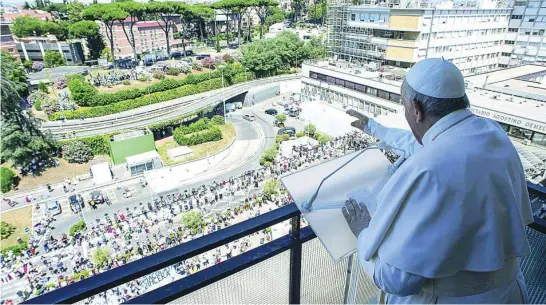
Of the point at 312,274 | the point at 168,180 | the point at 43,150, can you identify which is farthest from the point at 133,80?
the point at 312,274

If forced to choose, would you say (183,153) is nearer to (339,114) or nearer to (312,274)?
(339,114)

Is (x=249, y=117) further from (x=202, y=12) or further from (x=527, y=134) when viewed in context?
(x=202, y=12)

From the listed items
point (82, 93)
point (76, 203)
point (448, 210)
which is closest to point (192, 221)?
point (76, 203)

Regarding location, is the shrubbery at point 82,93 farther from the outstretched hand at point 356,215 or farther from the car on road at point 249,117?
the outstretched hand at point 356,215

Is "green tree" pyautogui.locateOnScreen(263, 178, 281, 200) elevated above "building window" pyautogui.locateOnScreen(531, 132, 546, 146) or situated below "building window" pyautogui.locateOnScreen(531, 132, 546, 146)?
below

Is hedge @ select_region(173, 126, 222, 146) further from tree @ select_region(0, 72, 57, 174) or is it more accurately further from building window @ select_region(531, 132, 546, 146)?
building window @ select_region(531, 132, 546, 146)

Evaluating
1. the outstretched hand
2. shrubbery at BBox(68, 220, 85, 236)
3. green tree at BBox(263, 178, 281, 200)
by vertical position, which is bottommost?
shrubbery at BBox(68, 220, 85, 236)

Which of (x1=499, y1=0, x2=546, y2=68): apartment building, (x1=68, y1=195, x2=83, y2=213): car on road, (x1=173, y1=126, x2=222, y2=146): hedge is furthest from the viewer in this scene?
(x1=499, y1=0, x2=546, y2=68): apartment building

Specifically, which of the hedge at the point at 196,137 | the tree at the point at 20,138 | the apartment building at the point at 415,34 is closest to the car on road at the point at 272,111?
the hedge at the point at 196,137

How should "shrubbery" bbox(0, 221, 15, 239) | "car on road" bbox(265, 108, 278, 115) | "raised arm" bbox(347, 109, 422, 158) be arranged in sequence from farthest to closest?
"car on road" bbox(265, 108, 278, 115) → "shrubbery" bbox(0, 221, 15, 239) → "raised arm" bbox(347, 109, 422, 158)

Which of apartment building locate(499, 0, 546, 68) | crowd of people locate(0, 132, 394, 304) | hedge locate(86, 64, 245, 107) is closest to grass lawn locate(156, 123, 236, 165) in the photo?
crowd of people locate(0, 132, 394, 304)
